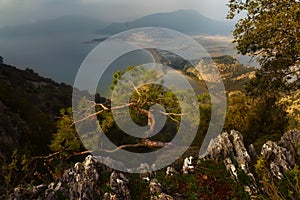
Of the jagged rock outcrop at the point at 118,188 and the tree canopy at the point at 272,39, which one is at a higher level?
→ the tree canopy at the point at 272,39

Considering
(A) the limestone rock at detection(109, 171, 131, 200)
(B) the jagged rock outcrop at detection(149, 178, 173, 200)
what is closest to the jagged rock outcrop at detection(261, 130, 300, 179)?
(B) the jagged rock outcrop at detection(149, 178, 173, 200)

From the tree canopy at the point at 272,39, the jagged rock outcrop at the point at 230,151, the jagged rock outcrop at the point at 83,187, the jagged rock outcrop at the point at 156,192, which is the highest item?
the tree canopy at the point at 272,39

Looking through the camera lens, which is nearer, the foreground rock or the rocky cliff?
the rocky cliff

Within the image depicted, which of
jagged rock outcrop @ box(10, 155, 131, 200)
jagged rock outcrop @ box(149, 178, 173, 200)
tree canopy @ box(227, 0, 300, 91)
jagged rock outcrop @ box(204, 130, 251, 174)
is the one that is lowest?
jagged rock outcrop @ box(10, 155, 131, 200)

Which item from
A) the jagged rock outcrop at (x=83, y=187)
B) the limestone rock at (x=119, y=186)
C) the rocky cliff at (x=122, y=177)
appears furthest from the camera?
the jagged rock outcrop at (x=83, y=187)

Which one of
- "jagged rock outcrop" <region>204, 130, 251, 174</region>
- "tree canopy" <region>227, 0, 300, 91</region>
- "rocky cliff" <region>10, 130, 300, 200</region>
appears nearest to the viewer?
"rocky cliff" <region>10, 130, 300, 200</region>

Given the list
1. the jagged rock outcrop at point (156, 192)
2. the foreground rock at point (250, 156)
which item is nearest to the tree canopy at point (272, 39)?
the foreground rock at point (250, 156)

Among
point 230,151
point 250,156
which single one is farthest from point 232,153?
point 250,156

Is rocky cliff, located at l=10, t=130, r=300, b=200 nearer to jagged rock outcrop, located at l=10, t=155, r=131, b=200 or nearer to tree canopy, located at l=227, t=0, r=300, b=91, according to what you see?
jagged rock outcrop, located at l=10, t=155, r=131, b=200

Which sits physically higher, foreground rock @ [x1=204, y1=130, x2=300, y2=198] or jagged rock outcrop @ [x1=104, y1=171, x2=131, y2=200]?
foreground rock @ [x1=204, y1=130, x2=300, y2=198]

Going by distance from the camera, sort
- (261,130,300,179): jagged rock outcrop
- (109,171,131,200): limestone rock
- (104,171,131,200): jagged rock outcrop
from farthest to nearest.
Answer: (261,130,300,179): jagged rock outcrop, (109,171,131,200): limestone rock, (104,171,131,200): jagged rock outcrop

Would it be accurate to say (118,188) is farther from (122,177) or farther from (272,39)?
(272,39)

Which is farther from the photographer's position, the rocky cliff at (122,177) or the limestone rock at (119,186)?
the limestone rock at (119,186)

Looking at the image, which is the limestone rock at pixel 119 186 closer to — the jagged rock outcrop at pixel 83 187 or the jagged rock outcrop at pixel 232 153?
the jagged rock outcrop at pixel 83 187
